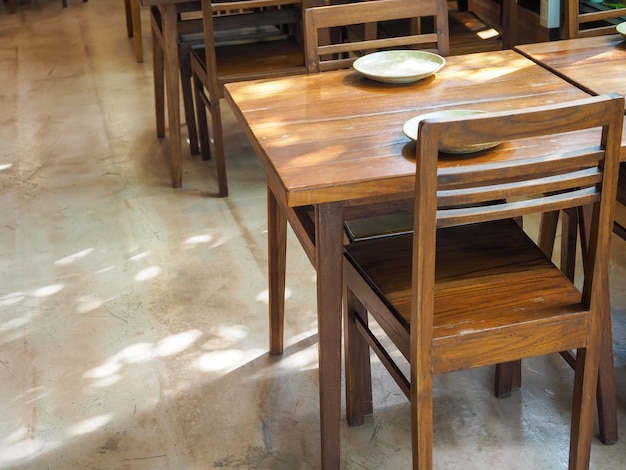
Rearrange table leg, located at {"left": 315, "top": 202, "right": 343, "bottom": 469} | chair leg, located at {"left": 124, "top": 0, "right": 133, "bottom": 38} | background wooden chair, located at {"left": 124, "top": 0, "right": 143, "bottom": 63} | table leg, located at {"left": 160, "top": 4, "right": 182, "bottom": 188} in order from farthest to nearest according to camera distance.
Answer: chair leg, located at {"left": 124, "top": 0, "right": 133, "bottom": 38}
background wooden chair, located at {"left": 124, "top": 0, "right": 143, "bottom": 63}
table leg, located at {"left": 160, "top": 4, "right": 182, "bottom": 188}
table leg, located at {"left": 315, "top": 202, "right": 343, "bottom": 469}

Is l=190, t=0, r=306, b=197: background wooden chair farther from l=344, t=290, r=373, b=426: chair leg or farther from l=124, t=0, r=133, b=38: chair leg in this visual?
l=124, t=0, r=133, b=38: chair leg

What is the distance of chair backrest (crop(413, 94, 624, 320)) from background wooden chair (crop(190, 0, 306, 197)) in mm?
1792

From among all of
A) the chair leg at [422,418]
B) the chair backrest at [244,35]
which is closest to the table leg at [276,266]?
the chair leg at [422,418]

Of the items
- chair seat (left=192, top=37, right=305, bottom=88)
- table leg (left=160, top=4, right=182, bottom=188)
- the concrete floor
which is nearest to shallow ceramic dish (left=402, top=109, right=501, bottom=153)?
the concrete floor

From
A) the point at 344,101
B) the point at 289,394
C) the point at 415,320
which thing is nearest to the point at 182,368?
the point at 289,394

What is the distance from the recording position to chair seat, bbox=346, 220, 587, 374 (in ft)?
5.63

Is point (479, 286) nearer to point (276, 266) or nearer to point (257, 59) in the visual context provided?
point (276, 266)

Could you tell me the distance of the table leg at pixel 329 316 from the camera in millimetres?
1812

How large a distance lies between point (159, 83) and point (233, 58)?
20.8 inches

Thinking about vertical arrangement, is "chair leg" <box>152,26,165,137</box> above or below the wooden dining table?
below

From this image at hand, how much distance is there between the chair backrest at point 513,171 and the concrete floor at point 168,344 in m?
0.74

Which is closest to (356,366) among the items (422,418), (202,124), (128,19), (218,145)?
(422,418)

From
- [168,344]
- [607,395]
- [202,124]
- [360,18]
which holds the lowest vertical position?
[168,344]

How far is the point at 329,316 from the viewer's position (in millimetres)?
1926
